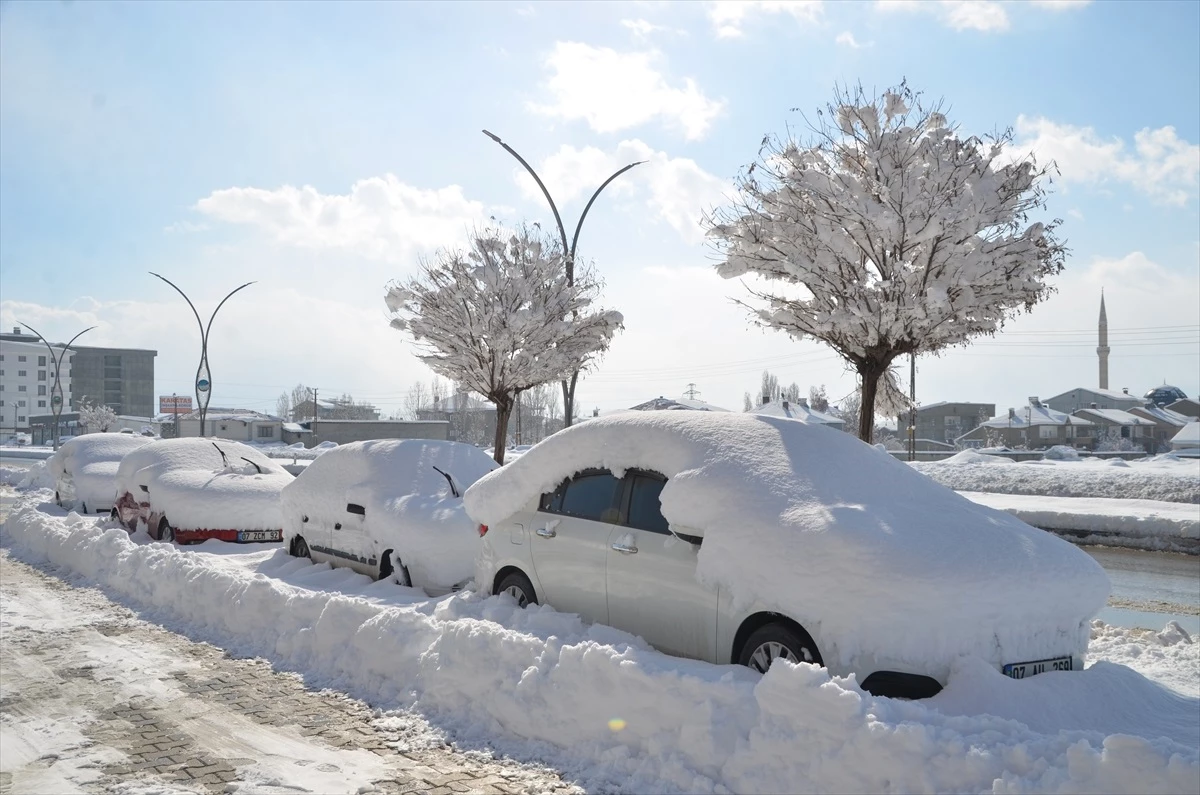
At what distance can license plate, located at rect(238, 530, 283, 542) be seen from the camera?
12.9 meters

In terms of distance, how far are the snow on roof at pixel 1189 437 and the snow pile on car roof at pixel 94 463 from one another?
71044 mm

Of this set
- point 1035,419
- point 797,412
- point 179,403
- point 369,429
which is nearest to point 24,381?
point 179,403

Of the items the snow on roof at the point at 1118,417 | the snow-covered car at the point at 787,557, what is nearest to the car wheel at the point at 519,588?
the snow-covered car at the point at 787,557

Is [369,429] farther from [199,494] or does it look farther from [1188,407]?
[1188,407]

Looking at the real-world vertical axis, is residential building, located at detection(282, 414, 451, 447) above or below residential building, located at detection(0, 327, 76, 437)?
below

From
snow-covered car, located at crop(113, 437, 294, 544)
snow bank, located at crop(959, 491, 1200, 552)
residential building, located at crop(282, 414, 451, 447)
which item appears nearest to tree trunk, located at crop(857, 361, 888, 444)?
snow-covered car, located at crop(113, 437, 294, 544)

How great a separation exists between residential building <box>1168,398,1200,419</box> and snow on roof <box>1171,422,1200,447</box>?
28491 mm

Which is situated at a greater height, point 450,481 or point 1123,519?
point 450,481

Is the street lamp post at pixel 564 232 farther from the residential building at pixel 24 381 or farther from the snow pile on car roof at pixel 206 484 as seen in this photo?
the residential building at pixel 24 381

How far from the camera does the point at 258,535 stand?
13.0m

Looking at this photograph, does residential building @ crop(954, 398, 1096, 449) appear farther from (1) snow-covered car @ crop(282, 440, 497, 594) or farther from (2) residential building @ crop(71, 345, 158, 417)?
(2) residential building @ crop(71, 345, 158, 417)

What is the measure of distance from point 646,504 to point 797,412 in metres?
49.2

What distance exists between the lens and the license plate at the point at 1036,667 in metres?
5.26

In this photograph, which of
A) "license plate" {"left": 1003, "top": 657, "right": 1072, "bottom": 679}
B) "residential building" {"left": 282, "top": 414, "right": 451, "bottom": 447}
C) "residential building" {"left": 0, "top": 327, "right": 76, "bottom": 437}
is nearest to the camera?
"license plate" {"left": 1003, "top": 657, "right": 1072, "bottom": 679}
